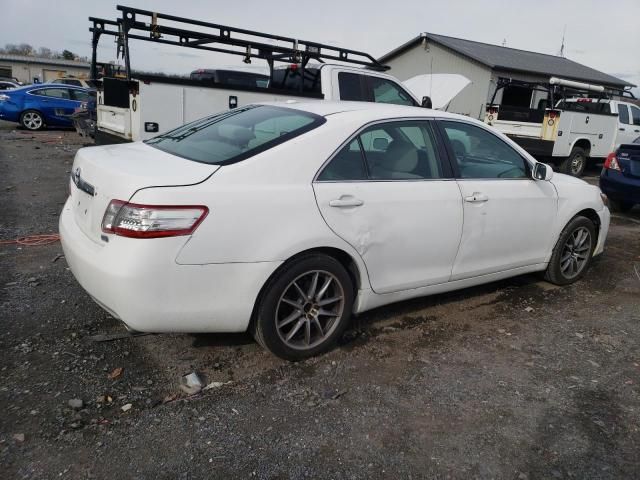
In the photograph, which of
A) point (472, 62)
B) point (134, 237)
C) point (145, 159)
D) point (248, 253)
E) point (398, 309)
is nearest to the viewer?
point (134, 237)

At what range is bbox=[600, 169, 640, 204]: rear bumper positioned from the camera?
25.8ft

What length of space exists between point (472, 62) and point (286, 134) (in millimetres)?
21574

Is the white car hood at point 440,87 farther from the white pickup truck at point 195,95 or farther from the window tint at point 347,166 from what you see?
the window tint at point 347,166

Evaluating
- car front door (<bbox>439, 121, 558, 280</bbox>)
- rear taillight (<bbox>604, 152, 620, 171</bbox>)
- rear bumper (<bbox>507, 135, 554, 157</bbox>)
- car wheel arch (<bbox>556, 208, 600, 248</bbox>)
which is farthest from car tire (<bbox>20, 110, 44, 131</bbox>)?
car wheel arch (<bbox>556, 208, 600, 248</bbox>)

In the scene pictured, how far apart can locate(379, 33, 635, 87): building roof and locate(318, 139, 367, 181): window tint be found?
65.9 feet

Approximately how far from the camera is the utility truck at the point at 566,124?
1170 cm

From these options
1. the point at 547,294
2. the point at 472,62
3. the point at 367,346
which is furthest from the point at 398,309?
the point at 472,62

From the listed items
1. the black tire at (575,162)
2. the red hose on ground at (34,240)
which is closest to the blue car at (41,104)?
the red hose on ground at (34,240)

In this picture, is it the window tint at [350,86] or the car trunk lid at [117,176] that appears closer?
the car trunk lid at [117,176]

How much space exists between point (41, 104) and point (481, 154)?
15.5m

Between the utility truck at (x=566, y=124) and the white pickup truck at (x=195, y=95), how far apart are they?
4363 millimetres

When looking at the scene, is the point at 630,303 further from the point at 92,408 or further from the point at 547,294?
the point at 92,408

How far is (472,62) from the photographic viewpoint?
2233 centimetres

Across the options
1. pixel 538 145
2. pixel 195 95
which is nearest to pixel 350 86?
pixel 195 95
